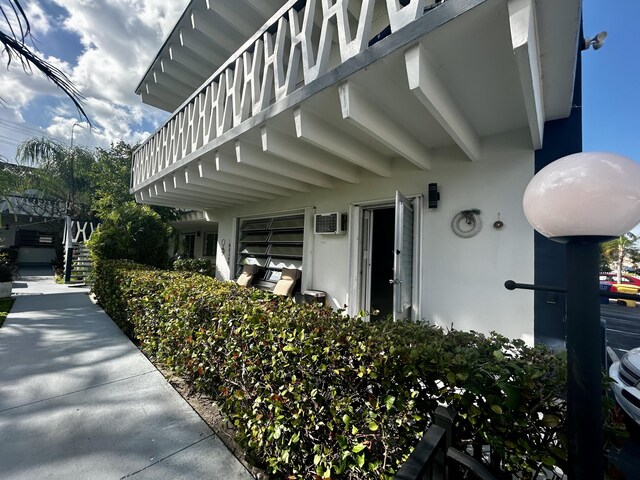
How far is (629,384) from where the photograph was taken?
2.74 meters

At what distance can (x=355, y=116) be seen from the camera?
2217mm

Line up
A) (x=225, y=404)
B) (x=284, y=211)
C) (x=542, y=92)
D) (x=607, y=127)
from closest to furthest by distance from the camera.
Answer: (x=225, y=404)
(x=542, y=92)
(x=607, y=127)
(x=284, y=211)

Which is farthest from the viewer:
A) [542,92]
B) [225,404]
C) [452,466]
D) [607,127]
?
[607,127]

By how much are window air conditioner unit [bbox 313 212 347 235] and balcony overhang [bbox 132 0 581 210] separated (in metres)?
0.54

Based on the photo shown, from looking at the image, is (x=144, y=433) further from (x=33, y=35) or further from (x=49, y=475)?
(x=33, y=35)

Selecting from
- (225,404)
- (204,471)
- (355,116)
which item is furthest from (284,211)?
(204,471)

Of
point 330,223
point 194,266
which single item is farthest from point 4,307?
point 330,223

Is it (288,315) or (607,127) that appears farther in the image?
(607,127)

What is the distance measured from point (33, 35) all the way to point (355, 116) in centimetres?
313

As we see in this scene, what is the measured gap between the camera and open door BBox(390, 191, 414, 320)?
3.07 meters

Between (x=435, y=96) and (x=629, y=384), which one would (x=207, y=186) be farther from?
(x=629, y=384)

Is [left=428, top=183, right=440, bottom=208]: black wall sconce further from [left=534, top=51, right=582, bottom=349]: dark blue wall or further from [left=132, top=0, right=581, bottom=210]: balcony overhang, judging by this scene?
[left=534, top=51, right=582, bottom=349]: dark blue wall

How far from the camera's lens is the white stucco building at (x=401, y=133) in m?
1.82

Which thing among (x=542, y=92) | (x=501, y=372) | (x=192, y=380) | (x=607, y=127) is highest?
(x=607, y=127)
